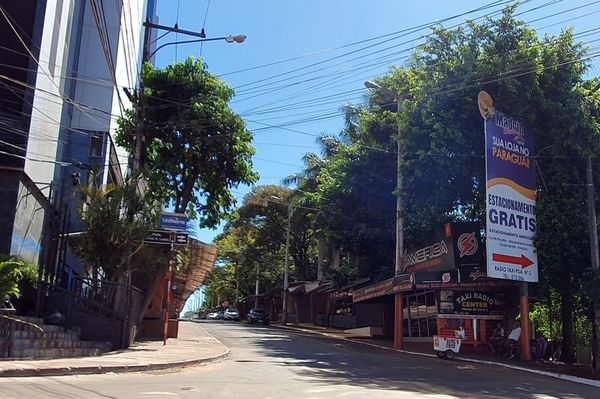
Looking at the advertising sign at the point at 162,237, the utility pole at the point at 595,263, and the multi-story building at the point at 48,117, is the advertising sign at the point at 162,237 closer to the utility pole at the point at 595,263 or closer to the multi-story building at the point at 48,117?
the multi-story building at the point at 48,117

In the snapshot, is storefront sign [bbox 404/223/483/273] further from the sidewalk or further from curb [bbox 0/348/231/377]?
curb [bbox 0/348/231/377]

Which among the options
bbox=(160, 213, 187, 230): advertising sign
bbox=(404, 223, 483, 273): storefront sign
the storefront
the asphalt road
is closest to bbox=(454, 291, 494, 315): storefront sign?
the storefront

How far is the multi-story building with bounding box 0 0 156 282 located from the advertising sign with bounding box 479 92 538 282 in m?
13.4

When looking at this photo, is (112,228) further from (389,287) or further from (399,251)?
(389,287)

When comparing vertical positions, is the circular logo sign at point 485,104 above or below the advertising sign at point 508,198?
above

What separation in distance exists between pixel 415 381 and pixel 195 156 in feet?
41.5

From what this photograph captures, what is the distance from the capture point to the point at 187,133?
2241cm

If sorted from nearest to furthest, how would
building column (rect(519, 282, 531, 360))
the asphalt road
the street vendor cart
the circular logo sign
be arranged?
the asphalt road < building column (rect(519, 282, 531, 360)) < the street vendor cart < the circular logo sign

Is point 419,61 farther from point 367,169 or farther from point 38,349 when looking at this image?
point 38,349

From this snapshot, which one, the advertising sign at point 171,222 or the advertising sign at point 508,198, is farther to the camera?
the advertising sign at point 508,198

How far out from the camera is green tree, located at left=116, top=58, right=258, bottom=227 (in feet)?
73.4

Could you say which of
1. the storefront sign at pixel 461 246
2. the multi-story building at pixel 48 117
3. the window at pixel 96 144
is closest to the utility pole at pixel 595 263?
the storefront sign at pixel 461 246

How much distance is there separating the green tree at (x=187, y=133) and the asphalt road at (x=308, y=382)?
744 centimetres

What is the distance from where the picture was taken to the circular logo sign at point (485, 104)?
824 inches
